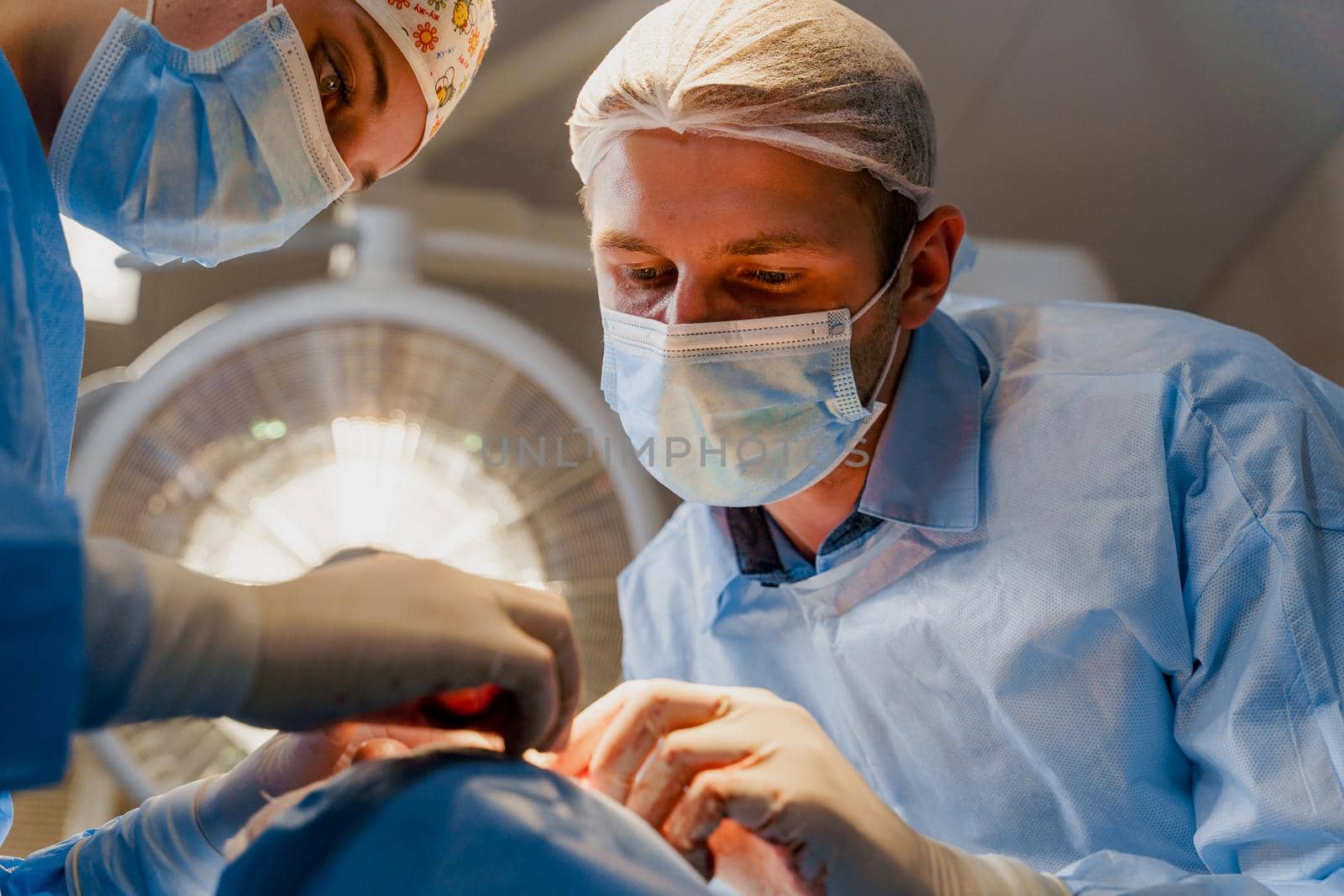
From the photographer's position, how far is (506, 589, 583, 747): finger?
729mm

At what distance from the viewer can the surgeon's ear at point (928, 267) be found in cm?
140

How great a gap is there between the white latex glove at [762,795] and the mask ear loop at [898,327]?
481 mm

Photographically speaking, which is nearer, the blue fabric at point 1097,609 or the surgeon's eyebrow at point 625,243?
the blue fabric at point 1097,609

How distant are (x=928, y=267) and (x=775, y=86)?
1.06 feet

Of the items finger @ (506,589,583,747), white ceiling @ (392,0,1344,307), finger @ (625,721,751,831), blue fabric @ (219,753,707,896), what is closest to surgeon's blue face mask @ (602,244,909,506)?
finger @ (625,721,751,831)

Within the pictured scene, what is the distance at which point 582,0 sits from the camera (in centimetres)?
193

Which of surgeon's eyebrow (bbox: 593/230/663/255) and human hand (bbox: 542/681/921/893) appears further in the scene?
surgeon's eyebrow (bbox: 593/230/663/255)

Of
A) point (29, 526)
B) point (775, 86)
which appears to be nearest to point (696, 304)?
point (775, 86)

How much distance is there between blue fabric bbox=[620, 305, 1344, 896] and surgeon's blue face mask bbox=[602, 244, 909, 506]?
0.33 ft

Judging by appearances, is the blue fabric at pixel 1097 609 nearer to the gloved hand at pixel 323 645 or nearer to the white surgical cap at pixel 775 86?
the white surgical cap at pixel 775 86

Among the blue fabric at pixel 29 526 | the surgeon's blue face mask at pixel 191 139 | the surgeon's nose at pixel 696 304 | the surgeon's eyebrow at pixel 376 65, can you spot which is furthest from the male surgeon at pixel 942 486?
the blue fabric at pixel 29 526

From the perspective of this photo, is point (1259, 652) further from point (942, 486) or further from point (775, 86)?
point (775, 86)

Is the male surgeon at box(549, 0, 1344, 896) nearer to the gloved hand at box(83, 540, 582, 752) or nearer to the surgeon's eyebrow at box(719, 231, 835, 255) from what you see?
the surgeon's eyebrow at box(719, 231, 835, 255)

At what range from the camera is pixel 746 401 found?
1.27 metres
